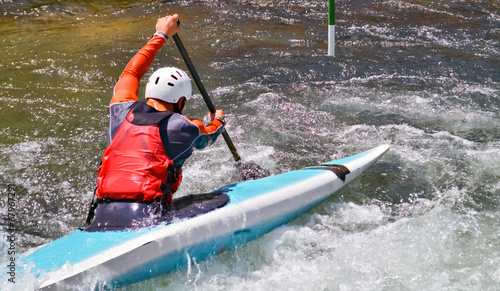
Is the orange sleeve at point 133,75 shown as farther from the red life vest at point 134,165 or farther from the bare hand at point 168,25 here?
the red life vest at point 134,165

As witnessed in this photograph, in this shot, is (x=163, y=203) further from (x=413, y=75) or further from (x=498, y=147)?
(x=413, y=75)

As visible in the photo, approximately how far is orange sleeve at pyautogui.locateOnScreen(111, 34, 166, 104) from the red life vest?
357mm

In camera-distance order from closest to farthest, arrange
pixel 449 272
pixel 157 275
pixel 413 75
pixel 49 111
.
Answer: pixel 157 275 → pixel 449 272 → pixel 49 111 → pixel 413 75

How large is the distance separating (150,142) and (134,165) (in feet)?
0.53

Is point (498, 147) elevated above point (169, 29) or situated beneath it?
situated beneath

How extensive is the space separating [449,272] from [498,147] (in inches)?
82.4

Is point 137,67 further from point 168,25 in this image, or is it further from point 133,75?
point 168,25

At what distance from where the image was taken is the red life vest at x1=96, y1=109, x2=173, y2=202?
119 inches

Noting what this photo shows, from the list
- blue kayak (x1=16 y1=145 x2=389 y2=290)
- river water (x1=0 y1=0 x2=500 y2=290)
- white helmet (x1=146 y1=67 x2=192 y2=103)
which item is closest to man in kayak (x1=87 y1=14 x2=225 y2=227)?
white helmet (x1=146 y1=67 x2=192 y2=103)

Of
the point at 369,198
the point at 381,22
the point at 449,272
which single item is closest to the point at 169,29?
the point at 369,198

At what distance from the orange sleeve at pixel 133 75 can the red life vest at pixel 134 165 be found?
0.36m

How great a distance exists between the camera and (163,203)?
3.14m

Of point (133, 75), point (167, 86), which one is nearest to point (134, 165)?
point (167, 86)

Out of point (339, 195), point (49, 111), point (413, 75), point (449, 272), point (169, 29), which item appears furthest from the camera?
point (413, 75)
